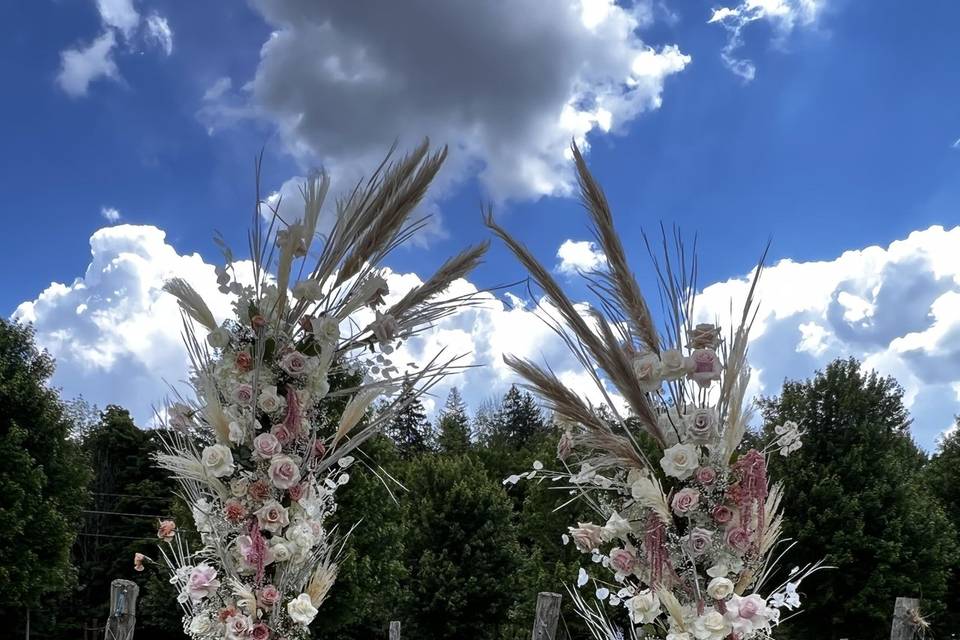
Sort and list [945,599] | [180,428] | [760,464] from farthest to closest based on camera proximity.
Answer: [945,599]
[180,428]
[760,464]

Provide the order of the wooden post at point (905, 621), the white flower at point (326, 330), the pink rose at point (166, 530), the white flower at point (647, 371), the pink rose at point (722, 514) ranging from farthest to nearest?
1. the wooden post at point (905, 621)
2. the pink rose at point (166, 530)
3. the white flower at point (326, 330)
4. the white flower at point (647, 371)
5. the pink rose at point (722, 514)

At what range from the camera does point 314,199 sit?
3.20 meters

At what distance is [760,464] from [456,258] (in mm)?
1505

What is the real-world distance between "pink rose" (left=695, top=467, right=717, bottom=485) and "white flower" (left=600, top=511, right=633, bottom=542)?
1.10 feet

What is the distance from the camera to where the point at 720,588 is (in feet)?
8.36

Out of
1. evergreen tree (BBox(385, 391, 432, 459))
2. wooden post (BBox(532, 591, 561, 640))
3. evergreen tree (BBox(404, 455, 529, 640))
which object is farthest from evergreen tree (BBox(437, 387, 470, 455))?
wooden post (BBox(532, 591, 561, 640))

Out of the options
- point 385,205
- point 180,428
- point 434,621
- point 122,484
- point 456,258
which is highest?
point 122,484

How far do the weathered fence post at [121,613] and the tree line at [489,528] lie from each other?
22.4 feet

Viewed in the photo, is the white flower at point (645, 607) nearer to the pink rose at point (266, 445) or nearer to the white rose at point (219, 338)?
the pink rose at point (266, 445)

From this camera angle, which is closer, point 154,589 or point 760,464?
point 760,464

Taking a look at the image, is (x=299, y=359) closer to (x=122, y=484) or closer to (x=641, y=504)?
(x=641, y=504)

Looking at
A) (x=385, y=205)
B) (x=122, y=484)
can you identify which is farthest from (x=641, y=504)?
(x=122, y=484)

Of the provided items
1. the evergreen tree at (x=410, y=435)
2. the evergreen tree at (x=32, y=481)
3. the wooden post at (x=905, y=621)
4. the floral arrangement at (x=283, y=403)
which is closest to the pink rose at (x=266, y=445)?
the floral arrangement at (x=283, y=403)

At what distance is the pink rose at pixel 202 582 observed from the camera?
9.31ft
